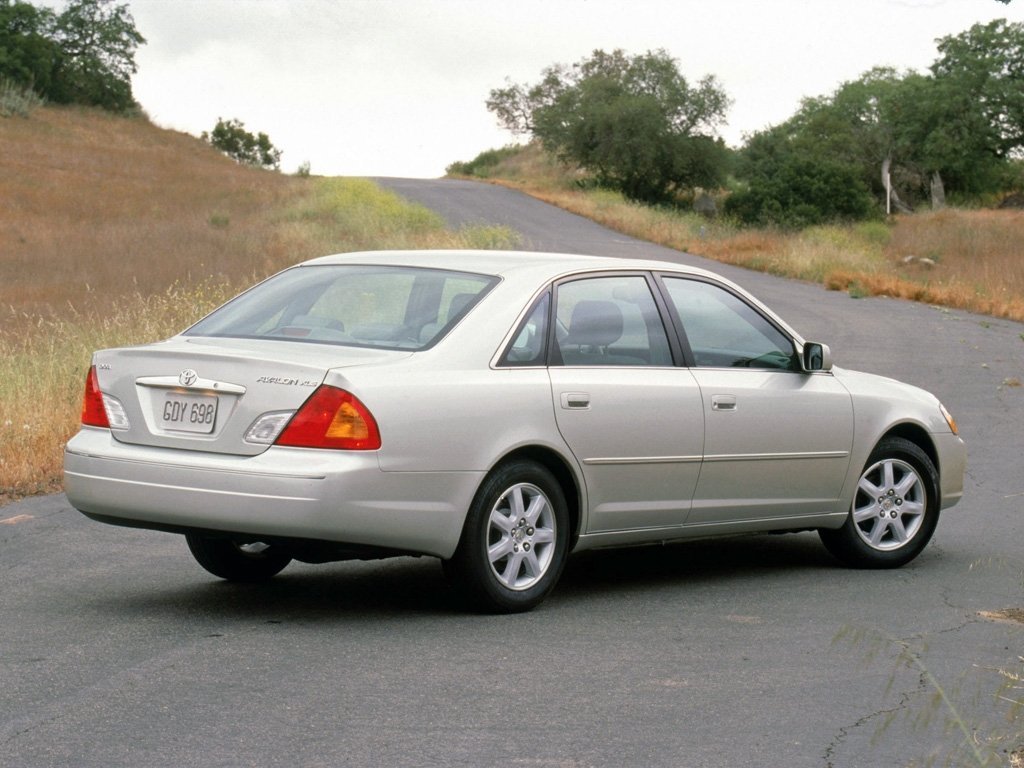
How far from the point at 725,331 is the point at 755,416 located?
47 centimetres

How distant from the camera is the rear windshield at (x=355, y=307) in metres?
7.03

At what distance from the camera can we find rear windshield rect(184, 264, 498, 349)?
7027 millimetres

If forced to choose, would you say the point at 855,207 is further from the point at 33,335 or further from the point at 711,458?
the point at 711,458

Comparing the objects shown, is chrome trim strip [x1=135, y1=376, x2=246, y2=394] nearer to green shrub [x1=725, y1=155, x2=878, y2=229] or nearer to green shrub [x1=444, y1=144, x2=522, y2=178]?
green shrub [x1=725, y1=155, x2=878, y2=229]

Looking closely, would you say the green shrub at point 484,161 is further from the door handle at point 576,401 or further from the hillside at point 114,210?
the door handle at point 576,401

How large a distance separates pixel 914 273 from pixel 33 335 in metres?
21.2

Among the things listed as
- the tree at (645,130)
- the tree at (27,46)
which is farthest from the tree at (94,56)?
the tree at (645,130)

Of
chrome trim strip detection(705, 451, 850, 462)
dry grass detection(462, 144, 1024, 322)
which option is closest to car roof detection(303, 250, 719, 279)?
chrome trim strip detection(705, 451, 850, 462)

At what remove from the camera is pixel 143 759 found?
4617 millimetres

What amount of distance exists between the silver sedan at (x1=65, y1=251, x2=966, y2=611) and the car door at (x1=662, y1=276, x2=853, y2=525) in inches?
Answer: 0.5

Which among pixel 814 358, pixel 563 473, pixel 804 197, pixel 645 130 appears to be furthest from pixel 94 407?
pixel 645 130

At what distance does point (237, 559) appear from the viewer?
25.3ft

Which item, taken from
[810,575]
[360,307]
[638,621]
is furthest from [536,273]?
[810,575]

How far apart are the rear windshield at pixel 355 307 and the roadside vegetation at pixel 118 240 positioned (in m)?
3.62
